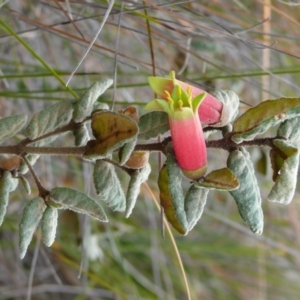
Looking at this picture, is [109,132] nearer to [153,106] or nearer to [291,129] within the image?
[153,106]

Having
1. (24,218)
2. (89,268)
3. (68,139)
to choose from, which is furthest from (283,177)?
(89,268)

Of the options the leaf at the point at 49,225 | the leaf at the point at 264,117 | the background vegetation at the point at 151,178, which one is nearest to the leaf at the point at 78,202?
the leaf at the point at 49,225

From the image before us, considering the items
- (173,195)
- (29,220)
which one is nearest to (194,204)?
(173,195)

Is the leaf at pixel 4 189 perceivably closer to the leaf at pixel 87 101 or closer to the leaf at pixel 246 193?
the leaf at pixel 87 101

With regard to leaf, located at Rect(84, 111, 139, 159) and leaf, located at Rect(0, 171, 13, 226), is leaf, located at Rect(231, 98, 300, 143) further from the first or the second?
leaf, located at Rect(0, 171, 13, 226)

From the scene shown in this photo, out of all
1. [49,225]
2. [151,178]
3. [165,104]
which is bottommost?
[151,178]

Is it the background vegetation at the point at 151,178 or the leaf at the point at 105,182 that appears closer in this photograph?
the leaf at the point at 105,182

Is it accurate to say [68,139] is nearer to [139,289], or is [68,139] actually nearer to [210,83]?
[210,83]
